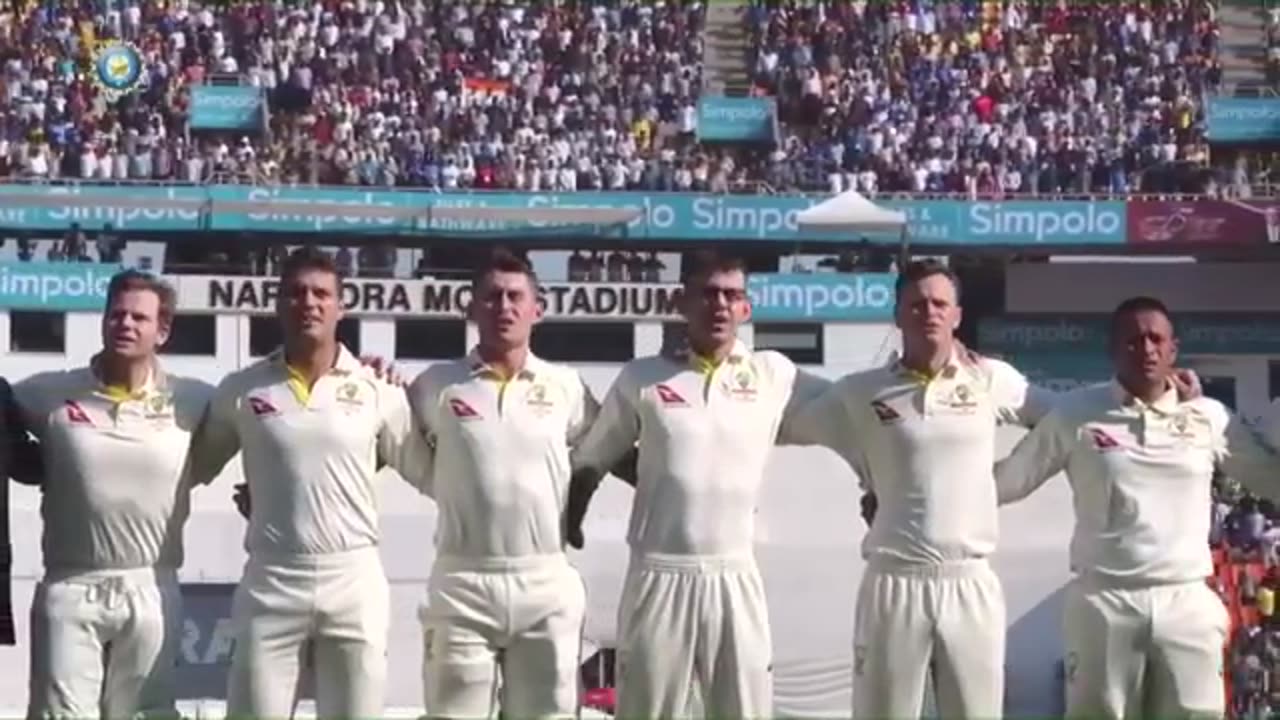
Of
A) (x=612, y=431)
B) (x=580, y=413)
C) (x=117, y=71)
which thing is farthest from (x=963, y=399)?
(x=117, y=71)

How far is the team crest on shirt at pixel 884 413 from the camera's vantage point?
7.66 m

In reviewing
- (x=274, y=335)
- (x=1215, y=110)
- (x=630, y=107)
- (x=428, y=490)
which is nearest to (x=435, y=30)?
(x=630, y=107)

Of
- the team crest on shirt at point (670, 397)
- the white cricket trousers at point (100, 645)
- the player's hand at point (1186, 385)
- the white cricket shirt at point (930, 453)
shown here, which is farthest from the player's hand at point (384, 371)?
the player's hand at point (1186, 385)

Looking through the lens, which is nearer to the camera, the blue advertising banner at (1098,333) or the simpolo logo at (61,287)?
the simpolo logo at (61,287)

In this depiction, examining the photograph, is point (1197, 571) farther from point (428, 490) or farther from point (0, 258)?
point (0, 258)

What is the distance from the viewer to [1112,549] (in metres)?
7.70

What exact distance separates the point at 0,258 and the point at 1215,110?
19.3 m

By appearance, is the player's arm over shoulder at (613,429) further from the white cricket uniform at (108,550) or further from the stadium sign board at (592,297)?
the stadium sign board at (592,297)

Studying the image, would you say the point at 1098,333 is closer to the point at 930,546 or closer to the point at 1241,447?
the point at 1241,447

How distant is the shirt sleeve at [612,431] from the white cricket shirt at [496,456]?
0.11 meters

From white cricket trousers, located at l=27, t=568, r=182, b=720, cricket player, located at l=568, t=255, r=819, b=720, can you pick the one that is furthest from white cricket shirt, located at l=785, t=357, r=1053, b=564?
white cricket trousers, located at l=27, t=568, r=182, b=720

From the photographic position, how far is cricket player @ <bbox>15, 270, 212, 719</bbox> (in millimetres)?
7398

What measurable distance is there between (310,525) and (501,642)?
2.50 ft

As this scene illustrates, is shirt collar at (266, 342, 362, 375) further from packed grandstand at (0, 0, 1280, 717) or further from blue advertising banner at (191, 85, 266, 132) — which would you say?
blue advertising banner at (191, 85, 266, 132)
